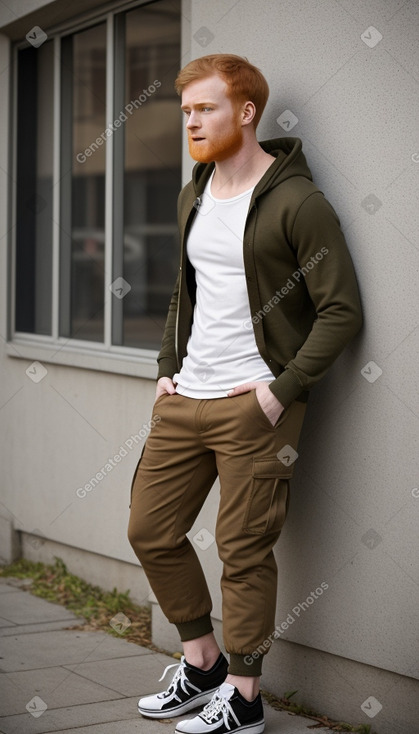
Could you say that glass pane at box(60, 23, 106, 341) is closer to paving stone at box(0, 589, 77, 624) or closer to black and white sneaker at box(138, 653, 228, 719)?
paving stone at box(0, 589, 77, 624)

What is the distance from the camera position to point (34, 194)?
6590 mm

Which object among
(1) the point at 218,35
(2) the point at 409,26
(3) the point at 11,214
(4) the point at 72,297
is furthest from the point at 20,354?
(2) the point at 409,26

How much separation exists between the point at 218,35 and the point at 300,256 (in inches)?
51.0

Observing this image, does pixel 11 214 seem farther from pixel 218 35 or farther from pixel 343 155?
pixel 343 155

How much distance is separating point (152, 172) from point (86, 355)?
8601 millimetres

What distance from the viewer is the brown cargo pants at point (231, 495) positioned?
3.62 metres

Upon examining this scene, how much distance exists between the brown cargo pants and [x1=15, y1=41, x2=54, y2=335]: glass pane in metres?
2.78

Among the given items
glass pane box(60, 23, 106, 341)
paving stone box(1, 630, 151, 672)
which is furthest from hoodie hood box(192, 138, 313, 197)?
paving stone box(1, 630, 151, 672)

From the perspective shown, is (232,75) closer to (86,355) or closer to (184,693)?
(184,693)

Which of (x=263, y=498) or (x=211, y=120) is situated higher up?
(x=211, y=120)

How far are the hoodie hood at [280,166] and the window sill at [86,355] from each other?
1233 mm

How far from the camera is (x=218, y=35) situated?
173 inches

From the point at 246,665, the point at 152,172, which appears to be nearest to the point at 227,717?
the point at 246,665

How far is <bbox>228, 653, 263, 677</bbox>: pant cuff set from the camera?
3650mm
